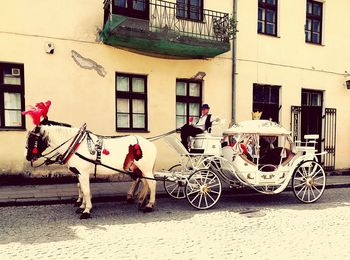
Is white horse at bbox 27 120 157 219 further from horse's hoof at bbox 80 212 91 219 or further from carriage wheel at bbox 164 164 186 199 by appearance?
carriage wheel at bbox 164 164 186 199

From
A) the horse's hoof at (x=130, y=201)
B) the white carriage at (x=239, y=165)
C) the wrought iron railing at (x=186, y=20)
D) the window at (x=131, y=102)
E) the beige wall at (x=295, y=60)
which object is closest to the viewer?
the white carriage at (x=239, y=165)

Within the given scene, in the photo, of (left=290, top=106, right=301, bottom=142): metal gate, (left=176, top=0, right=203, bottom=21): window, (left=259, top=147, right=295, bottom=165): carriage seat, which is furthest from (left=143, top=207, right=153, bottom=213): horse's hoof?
(left=290, top=106, right=301, bottom=142): metal gate

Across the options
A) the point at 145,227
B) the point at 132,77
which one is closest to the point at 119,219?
the point at 145,227

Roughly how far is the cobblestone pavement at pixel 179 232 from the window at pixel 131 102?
3.44 metres

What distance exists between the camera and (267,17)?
39.7 ft

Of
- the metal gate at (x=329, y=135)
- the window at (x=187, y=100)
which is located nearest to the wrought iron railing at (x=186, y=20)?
the window at (x=187, y=100)

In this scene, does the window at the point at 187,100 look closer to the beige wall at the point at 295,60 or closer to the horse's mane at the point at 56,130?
the beige wall at the point at 295,60

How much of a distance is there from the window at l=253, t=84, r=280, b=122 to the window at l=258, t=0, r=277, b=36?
2055 mm


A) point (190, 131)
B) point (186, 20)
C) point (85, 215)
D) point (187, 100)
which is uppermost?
point (186, 20)

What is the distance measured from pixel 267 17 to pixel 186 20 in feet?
11.7

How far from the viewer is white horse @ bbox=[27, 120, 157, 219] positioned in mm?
5836

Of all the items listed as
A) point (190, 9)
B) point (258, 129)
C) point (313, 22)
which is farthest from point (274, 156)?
point (313, 22)

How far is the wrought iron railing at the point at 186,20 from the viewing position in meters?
9.77

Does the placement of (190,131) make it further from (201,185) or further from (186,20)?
(186,20)
